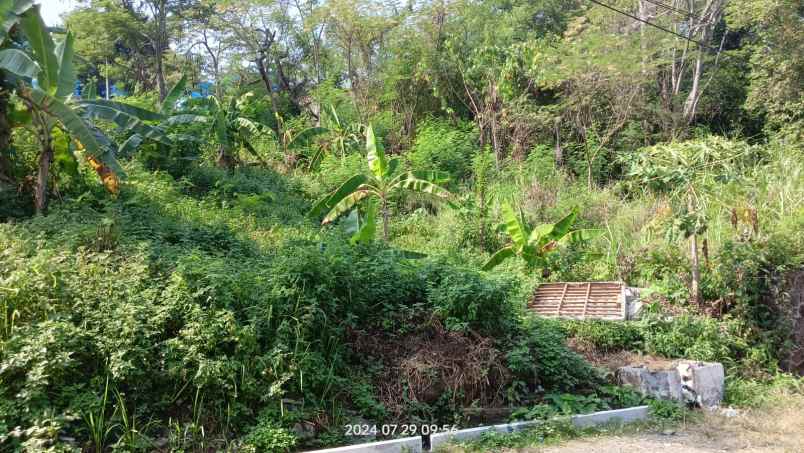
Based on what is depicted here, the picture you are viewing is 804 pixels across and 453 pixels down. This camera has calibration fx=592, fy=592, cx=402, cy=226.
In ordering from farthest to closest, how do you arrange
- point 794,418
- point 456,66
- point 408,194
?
point 456,66 < point 408,194 < point 794,418

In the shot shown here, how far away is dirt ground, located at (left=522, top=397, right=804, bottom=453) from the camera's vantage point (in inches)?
208

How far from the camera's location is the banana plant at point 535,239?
10086 millimetres

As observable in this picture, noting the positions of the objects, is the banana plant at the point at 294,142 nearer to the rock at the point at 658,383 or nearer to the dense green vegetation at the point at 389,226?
the dense green vegetation at the point at 389,226

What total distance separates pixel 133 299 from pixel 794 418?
21.7 ft

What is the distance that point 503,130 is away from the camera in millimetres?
17156

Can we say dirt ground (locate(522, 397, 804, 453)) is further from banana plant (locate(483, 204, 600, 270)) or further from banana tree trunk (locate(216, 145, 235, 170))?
banana tree trunk (locate(216, 145, 235, 170))

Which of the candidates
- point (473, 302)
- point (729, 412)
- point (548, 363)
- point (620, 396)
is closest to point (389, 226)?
point (473, 302)

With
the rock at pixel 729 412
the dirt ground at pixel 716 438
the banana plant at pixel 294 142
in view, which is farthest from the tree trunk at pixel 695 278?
the banana plant at pixel 294 142

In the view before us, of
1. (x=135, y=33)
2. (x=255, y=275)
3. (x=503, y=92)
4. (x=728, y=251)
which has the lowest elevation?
(x=728, y=251)

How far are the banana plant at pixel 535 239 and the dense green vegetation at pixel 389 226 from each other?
5 cm

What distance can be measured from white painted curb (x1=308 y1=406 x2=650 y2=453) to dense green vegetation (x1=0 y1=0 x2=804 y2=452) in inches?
8.9

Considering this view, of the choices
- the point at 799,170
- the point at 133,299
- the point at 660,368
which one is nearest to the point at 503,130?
the point at 799,170

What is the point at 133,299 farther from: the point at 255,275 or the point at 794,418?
the point at 794,418

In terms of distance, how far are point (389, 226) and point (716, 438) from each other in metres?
8.40
